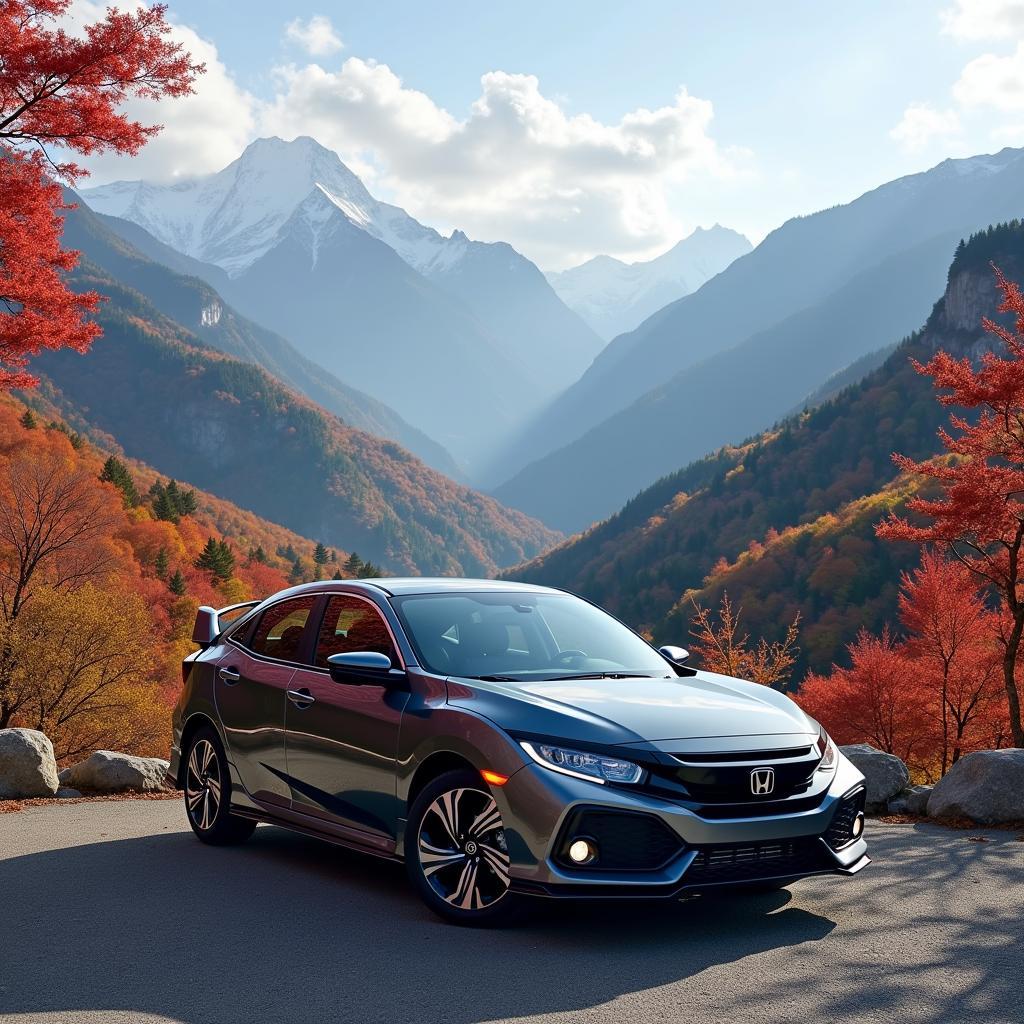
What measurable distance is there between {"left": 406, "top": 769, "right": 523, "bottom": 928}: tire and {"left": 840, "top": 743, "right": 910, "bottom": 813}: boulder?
601cm

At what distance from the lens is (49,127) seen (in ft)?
43.5

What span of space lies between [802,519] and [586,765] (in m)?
124

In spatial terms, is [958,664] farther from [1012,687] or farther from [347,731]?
[347,731]

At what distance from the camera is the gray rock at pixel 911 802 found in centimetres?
1034

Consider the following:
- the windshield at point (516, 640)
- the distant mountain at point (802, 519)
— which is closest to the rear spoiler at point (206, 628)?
the windshield at point (516, 640)

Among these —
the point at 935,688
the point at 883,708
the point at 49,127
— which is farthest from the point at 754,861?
the point at 883,708

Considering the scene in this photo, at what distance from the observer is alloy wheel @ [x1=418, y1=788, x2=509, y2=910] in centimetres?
540

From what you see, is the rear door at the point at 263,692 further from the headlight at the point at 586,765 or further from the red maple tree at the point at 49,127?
the red maple tree at the point at 49,127

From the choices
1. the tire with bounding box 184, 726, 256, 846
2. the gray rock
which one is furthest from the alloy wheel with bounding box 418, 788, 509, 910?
the gray rock

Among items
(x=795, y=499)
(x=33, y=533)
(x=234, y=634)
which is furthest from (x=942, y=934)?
(x=795, y=499)

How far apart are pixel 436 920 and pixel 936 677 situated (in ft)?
123

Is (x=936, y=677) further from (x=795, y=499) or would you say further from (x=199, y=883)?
(x=795, y=499)

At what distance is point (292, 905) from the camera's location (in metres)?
6.16

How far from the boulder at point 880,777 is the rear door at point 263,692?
5849mm
